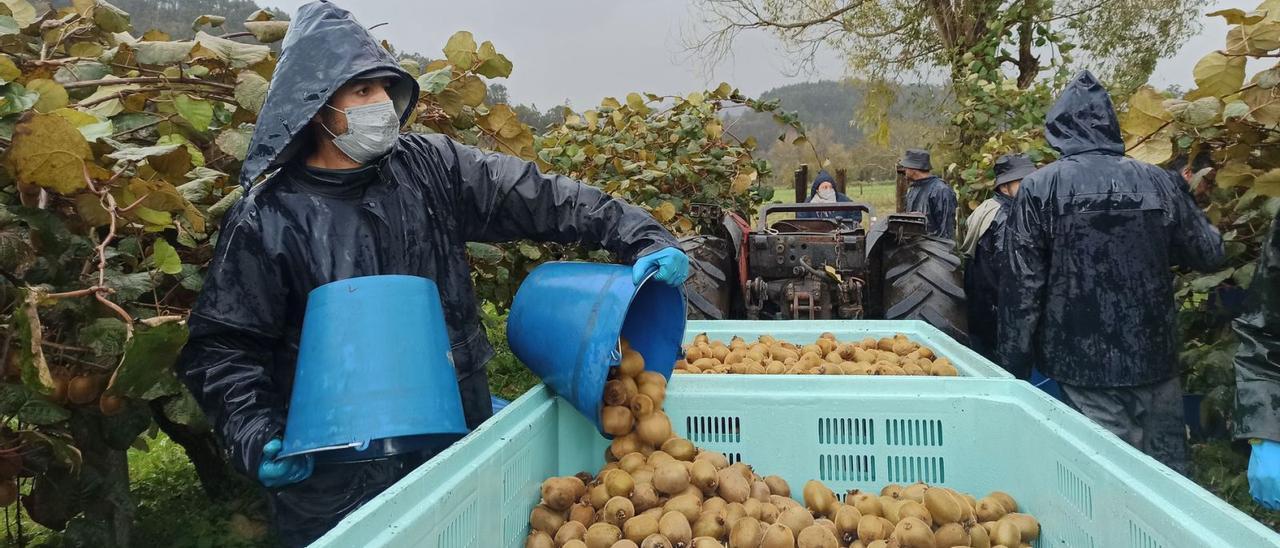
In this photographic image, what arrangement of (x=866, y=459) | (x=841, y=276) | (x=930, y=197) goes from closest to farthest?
(x=866, y=459) < (x=841, y=276) < (x=930, y=197)

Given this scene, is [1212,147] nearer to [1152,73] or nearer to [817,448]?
[817,448]

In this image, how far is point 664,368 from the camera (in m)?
2.45

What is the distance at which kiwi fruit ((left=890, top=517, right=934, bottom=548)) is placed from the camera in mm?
1845

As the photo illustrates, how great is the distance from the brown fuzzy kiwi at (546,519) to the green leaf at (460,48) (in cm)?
225

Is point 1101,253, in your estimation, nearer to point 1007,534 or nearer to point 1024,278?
point 1024,278

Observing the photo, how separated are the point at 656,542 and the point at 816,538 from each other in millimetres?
373

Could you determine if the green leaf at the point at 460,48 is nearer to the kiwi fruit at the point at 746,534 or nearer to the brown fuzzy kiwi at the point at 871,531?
the kiwi fruit at the point at 746,534

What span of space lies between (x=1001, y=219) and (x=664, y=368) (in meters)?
3.07

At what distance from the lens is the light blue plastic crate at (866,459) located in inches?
54.7

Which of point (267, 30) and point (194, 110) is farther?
point (267, 30)

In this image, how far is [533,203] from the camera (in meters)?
2.38

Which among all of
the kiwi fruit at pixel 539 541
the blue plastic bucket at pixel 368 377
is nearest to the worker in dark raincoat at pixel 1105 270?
the kiwi fruit at pixel 539 541

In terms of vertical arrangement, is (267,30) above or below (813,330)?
above

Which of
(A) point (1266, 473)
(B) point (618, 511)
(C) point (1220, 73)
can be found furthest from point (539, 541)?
(C) point (1220, 73)
